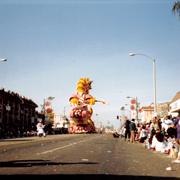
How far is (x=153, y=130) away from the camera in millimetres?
22578

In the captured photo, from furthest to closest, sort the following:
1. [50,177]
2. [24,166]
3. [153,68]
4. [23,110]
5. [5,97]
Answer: [23,110]
[5,97]
[153,68]
[24,166]
[50,177]

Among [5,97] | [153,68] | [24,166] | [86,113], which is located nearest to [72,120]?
[86,113]

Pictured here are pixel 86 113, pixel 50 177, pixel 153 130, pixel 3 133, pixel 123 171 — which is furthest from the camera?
pixel 86 113

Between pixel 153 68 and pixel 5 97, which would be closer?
pixel 153 68

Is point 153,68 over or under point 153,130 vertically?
over

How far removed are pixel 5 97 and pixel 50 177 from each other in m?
80.8

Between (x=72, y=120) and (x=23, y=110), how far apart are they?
26.9 meters

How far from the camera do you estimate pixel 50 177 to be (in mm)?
9281

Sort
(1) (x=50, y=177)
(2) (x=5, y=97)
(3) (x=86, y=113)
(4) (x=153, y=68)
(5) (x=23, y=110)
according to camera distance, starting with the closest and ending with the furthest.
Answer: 1. (1) (x=50, y=177)
2. (4) (x=153, y=68)
3. (3) (x=86, y=113)
4. (2) (x=5, y=97)
5. (5) (x=23, y=110)

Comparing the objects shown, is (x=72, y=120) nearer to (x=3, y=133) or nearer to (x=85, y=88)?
(x=85, y=88)

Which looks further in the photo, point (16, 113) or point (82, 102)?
point (16, 113)

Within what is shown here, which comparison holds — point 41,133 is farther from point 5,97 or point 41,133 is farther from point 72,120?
point 5,97

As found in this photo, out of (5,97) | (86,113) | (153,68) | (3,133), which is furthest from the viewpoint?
(5,97)

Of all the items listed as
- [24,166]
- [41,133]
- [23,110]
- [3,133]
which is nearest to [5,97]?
[23,110]
